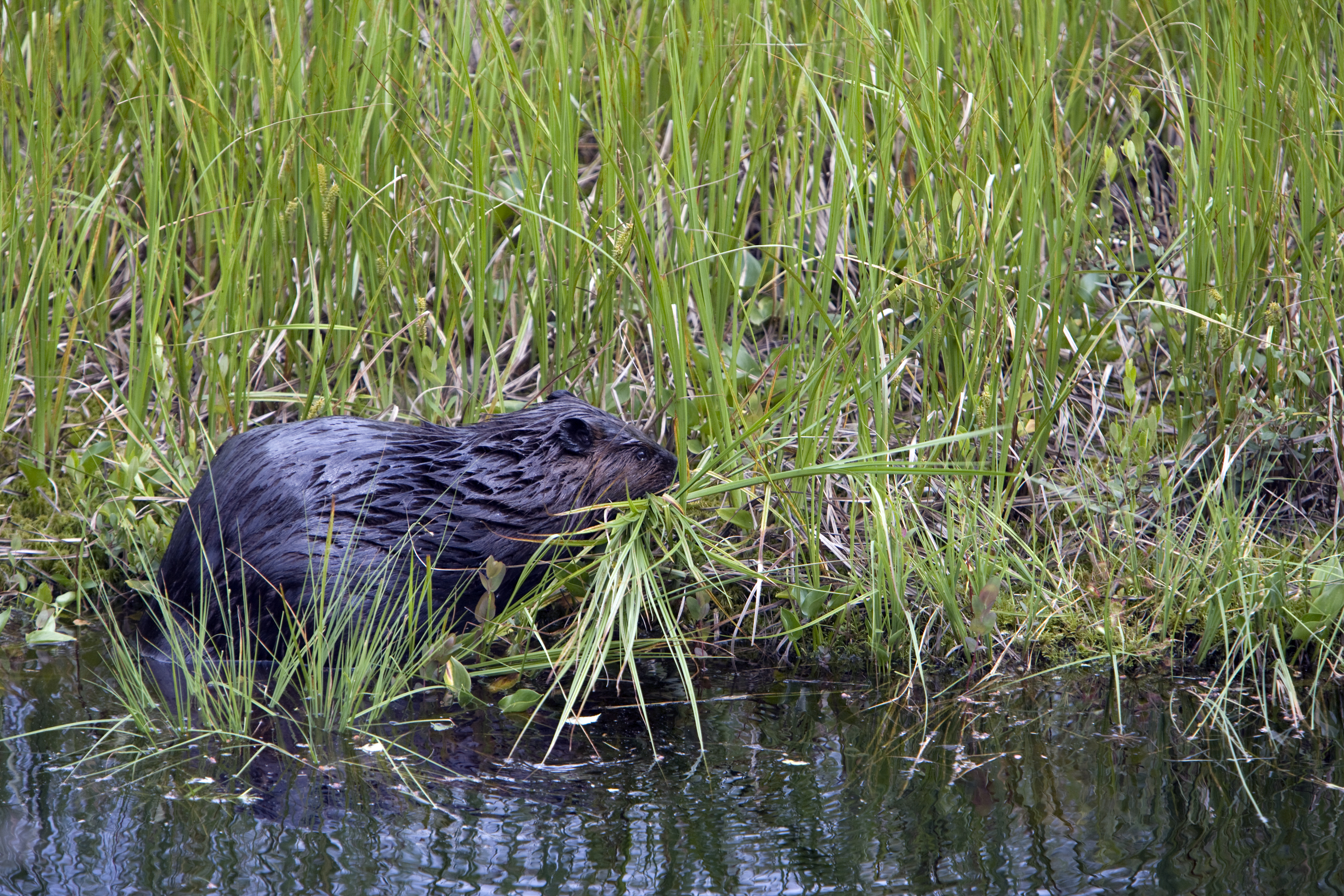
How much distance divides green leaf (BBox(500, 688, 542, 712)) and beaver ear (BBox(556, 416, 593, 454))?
83 centimetres

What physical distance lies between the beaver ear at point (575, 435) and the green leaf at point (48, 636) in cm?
147

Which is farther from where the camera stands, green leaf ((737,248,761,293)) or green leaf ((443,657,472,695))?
green leaf ((737,248,761,293))

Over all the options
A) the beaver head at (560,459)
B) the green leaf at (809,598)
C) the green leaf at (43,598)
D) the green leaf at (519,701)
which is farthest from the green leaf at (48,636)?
the green leaf at (809,598)

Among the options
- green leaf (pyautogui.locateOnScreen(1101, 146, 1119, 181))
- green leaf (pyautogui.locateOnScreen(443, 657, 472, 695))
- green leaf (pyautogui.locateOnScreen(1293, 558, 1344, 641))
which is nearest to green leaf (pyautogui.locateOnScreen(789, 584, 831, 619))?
green leaf (pyautogui.locateOnScreen(443, 657, 472, 695))

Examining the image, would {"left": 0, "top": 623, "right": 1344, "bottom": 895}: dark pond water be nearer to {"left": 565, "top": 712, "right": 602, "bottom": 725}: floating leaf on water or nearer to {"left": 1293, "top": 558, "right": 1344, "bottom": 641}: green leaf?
{"left": 565, "top": 712, "right": 602, "bottom": 725}: floating leaf on water

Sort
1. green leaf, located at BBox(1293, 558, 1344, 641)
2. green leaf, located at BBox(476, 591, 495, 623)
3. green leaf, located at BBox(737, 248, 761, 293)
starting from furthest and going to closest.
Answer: green leaf, located at BBox(737, 248, 761, 293), green leaf, located at BBox(476, 591, 495, 623), green leaf, located at BBox(1293, 558, 1344, 641)

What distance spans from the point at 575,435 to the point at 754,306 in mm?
1105

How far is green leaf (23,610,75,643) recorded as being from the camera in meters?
3.20

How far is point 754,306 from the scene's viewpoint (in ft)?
13.8

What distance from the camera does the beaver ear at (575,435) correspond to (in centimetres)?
336

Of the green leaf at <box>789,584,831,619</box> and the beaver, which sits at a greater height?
the beaver

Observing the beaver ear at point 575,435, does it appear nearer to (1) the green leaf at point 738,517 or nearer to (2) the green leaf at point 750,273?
(1) the green leaf at point 738,517

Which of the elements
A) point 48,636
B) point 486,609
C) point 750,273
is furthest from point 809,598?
point 48,636

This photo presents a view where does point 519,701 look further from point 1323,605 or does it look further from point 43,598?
point 1323,605
